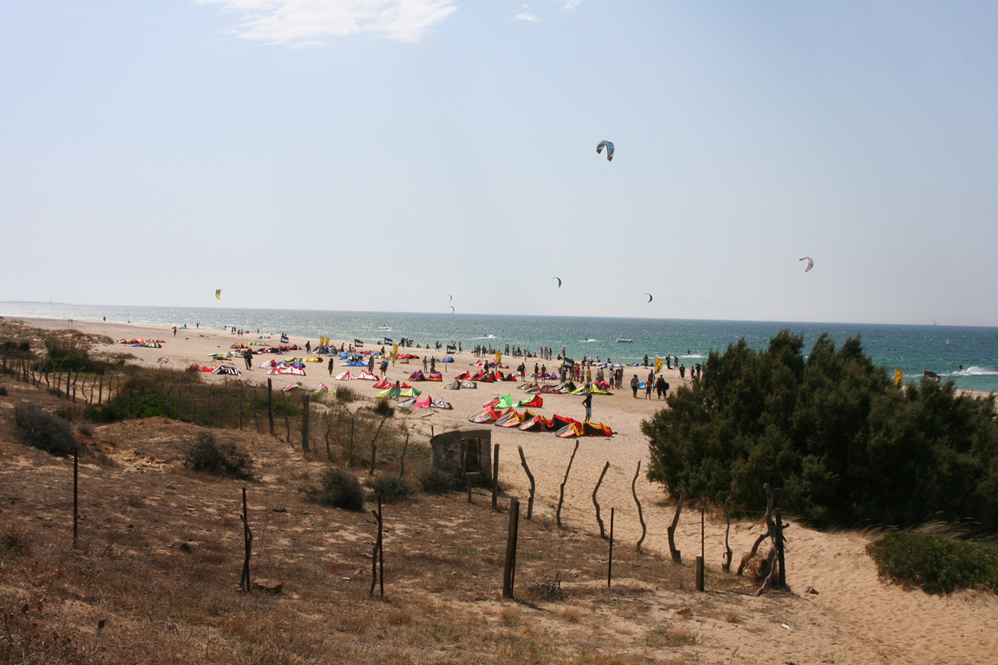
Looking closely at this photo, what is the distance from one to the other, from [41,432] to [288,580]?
7.57m

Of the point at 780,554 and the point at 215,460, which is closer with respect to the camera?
the point at 780,554

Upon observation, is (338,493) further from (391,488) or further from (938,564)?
(938,564)

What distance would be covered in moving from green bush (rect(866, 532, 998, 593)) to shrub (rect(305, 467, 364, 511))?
880 cm

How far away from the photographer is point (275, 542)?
29.2ft

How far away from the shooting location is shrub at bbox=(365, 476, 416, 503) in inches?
487

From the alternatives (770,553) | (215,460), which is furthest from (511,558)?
(215,460)

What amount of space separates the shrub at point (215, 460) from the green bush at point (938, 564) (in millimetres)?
11432

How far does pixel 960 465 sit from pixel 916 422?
1.04 meters

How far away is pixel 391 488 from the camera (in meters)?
12.5

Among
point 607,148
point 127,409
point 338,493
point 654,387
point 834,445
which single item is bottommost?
point 654,387

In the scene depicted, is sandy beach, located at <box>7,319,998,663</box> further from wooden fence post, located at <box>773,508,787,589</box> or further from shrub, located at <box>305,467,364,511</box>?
shrub, located at <box>305,467,364,511</box>

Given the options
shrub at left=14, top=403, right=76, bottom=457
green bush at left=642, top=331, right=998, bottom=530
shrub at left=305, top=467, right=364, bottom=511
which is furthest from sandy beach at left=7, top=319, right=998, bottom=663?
shrub at left=14, top=403, right=76, bottom=457

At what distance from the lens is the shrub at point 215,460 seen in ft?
41.1

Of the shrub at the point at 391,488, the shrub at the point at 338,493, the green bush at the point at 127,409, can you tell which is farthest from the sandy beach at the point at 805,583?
the green bush at the point at 127,409
